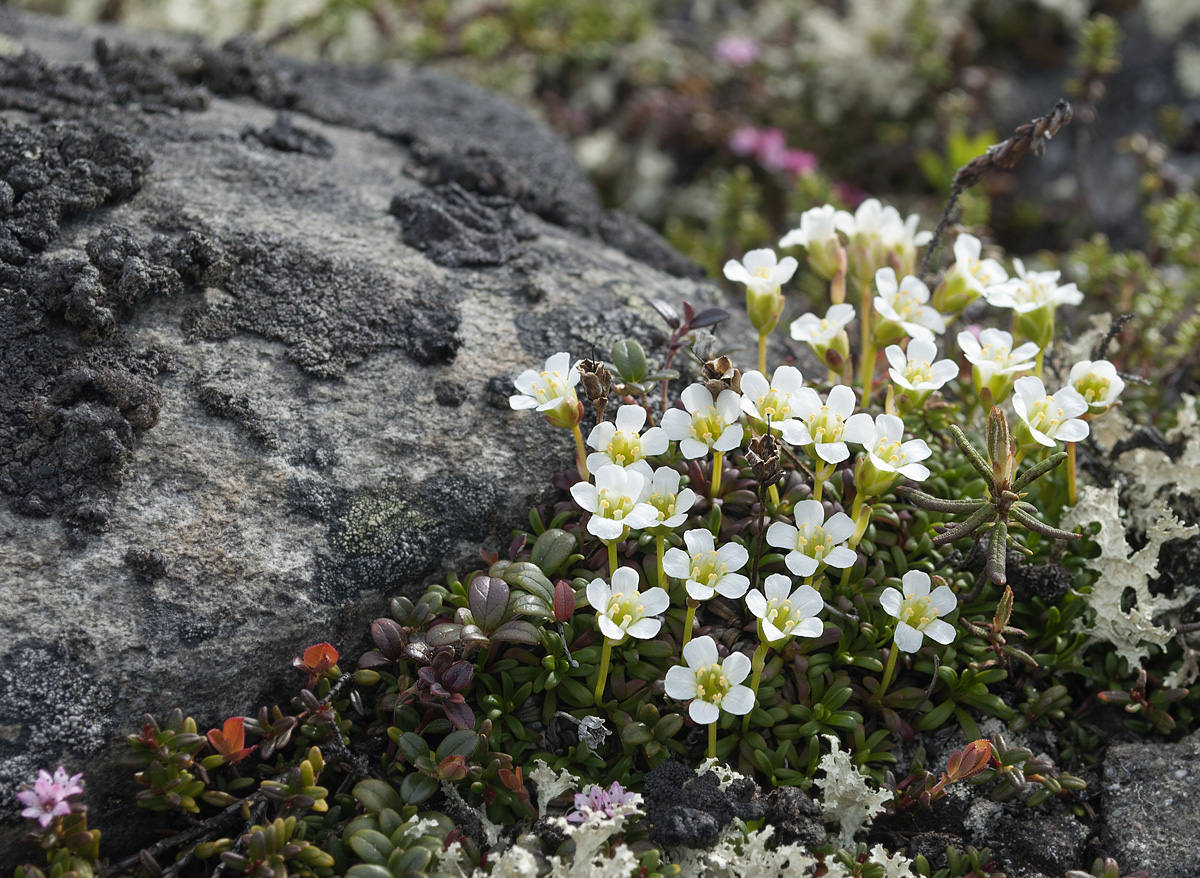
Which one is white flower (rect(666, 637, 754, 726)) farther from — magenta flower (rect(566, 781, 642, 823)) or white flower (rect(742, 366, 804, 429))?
white flower (rect(742, 366, 804, 429))

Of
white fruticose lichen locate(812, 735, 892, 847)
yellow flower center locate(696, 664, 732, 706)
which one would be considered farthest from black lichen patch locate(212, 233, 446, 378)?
white fruticose lichen locate(812, 735, 892, 847)

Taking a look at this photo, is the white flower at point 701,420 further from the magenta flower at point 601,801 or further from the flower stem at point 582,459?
the magenta flower at point 601,801

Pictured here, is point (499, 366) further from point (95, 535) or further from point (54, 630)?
point (54, 630)

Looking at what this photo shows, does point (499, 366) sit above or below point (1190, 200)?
below

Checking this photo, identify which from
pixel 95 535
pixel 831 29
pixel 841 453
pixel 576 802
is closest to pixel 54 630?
pixel 95 535

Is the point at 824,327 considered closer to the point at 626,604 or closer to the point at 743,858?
the point at 626,604

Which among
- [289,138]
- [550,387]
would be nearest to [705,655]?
[550,387]

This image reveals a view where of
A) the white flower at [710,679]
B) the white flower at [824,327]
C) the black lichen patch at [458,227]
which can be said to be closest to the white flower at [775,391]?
the white flower at [824,327]
